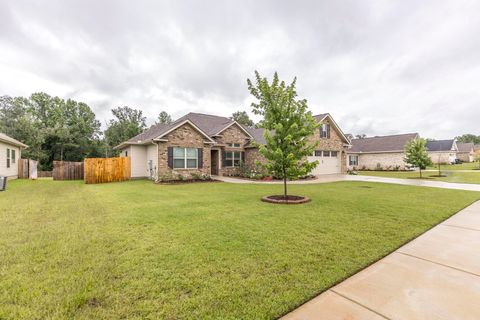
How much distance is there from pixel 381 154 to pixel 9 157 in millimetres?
40616

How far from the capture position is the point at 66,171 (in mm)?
17938

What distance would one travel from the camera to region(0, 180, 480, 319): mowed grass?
238 centimetres

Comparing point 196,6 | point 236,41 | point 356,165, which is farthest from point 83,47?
point 356,165

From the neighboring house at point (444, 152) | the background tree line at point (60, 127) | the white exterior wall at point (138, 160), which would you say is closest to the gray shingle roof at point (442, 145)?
the neighboring house at point (444, 152)

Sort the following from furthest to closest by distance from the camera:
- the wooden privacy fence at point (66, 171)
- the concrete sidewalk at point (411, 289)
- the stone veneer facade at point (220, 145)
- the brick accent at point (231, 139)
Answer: the brick accent at point (231, 139), the wooden privacy fence at point (66, 171), the stone veneer facade at point (220, 145), the concrete sidewalk at point (411, 289)

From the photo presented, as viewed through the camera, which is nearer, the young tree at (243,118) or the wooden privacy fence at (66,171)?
the wooden privacy fence at (66,171)

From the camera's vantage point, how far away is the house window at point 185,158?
15.8m

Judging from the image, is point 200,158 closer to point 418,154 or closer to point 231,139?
point 231,139

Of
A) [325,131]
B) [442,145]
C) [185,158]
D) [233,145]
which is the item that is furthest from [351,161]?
[442,145]

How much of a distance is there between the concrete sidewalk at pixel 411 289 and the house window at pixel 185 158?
14089mm

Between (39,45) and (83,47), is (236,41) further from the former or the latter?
(39,45)

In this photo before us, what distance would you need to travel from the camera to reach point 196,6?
35.4ft

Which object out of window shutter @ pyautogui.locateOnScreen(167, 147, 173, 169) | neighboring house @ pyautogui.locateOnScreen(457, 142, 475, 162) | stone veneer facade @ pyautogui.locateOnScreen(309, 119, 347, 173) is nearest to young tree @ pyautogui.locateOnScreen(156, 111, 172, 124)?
window shutter @ pyautogui.locateOnScreen(167, 147, 173, 169)

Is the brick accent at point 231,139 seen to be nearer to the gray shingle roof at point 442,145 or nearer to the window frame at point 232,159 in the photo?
the window frame at point 232,159
